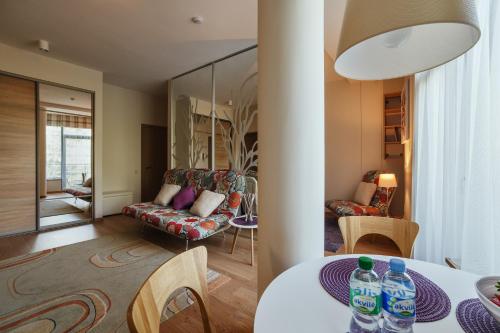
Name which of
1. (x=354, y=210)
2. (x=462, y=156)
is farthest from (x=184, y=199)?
(x=462, y=156)

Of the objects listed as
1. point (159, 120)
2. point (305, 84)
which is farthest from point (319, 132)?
point (159, 120)

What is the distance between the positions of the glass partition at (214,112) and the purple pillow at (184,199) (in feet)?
2.59

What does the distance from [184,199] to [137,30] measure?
92.7 inches

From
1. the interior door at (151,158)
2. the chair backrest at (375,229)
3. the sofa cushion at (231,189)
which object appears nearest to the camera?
the chair backrest at (375,229)

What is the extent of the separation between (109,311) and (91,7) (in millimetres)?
3059

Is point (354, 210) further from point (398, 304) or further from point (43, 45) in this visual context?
point (43, 45)

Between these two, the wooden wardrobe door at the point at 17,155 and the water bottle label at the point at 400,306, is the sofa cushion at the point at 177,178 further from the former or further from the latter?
the water bottle label at the point at 400,306

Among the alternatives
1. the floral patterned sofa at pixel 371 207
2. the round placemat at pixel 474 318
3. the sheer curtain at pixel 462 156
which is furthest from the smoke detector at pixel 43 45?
the floral patterned sofa at pixel 371 207

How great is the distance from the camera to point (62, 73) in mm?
3656

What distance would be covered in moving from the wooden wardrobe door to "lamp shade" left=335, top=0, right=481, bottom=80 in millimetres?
4518

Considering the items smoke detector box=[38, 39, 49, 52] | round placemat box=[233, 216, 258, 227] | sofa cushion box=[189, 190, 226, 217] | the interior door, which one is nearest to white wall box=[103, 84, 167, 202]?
the interior door

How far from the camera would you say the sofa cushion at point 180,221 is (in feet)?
7.98

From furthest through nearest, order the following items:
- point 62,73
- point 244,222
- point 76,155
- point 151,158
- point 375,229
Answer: point 151,158, point 76,155, point 62,73, point 244,222, point 375,229

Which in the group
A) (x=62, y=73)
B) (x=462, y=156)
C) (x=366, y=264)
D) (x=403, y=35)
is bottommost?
(x=366, y=264)
